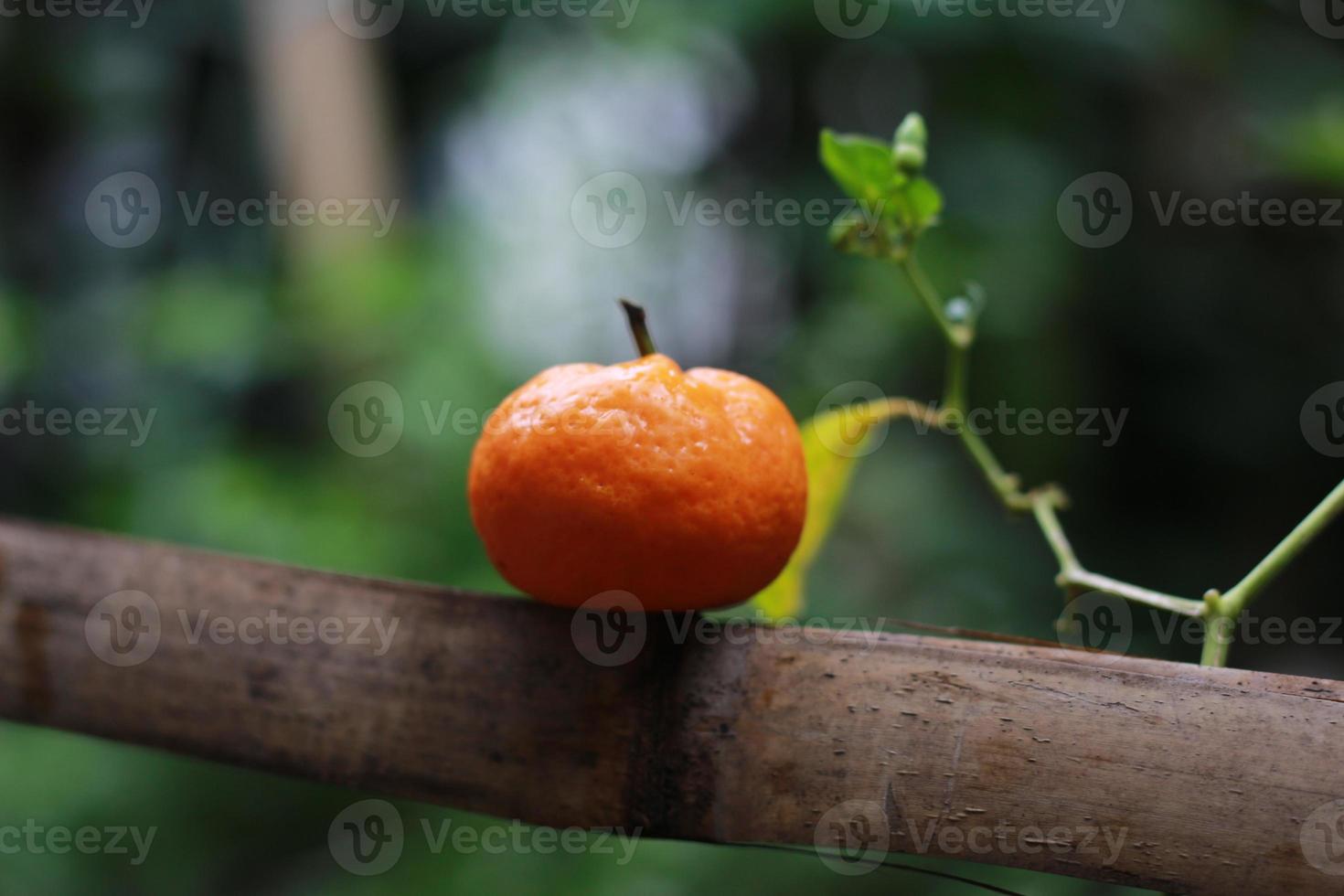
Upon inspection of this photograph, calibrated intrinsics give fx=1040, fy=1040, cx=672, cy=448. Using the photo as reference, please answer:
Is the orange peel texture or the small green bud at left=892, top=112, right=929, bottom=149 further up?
the small green bud at left=892, top=112, right=929, bottom=149

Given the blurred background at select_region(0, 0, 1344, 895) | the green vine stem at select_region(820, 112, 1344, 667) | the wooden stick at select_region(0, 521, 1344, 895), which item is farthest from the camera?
the blurred background at select_region(0, 0, 1344, 895)

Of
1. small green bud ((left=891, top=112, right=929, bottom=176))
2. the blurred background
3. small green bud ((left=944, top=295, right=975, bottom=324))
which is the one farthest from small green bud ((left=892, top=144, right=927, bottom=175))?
the blurred background

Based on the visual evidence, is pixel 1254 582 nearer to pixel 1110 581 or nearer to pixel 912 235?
pixel 1110 581

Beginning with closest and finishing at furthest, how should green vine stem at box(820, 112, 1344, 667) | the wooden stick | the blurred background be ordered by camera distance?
the wooden stick → green vine stem at box(820, 112, 1344, 667) → the blurred background

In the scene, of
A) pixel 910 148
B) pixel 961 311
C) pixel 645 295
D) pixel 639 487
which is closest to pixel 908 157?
pixel 910 148

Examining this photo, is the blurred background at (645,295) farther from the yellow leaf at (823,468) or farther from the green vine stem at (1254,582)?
the green vine stem at (1254,582)

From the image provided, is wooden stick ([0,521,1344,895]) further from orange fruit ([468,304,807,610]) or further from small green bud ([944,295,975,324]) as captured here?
small green bud ([944,295,975,324])
